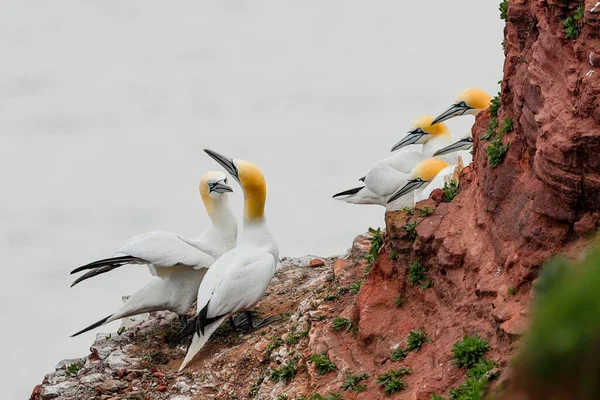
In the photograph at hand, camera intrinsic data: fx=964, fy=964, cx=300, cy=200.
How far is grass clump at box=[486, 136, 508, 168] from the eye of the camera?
25.1 ft

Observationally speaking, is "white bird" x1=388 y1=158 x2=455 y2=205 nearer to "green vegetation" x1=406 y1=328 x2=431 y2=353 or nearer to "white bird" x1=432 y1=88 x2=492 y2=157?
"white bird" x1=432 y1=88 x2=492 y2=157

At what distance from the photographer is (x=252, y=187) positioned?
12.0m

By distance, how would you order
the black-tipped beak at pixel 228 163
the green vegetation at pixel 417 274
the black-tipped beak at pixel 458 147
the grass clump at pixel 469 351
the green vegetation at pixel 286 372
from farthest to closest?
the black-tipped beak at pixel 458 147
the black-tipped beak at pixel 228 163
the green vegetation at pixel 286 372
the green vegetation at pixel 417 274
the grass clump at pixel 469 351

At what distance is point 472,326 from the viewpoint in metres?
7.29

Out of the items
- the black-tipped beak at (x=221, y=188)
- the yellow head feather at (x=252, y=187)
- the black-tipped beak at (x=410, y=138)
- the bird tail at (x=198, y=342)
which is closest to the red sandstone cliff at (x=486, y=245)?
the bird tail at (x=198, y=342)

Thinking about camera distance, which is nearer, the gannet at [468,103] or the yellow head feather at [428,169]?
the yellow head feather at [428,169]

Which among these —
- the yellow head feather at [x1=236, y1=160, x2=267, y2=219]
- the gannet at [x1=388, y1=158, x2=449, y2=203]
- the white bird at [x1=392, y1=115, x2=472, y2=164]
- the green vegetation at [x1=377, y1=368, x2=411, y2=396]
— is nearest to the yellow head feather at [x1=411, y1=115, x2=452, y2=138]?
the white bird at [x1=392, y1=115, x2=472, y2=164]

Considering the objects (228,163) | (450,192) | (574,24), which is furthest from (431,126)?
(574,24)

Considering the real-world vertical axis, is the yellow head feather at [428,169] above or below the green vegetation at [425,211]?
below

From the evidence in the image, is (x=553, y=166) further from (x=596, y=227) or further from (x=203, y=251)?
(x=203, y=251)

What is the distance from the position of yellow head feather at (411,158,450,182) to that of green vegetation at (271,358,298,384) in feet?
14.5

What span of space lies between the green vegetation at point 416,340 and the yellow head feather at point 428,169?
5317 millimetres

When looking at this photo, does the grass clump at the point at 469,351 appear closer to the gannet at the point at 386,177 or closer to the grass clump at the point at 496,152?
the grass clump at the point at 496,152

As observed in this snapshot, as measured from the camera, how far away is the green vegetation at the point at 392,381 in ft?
24.5
